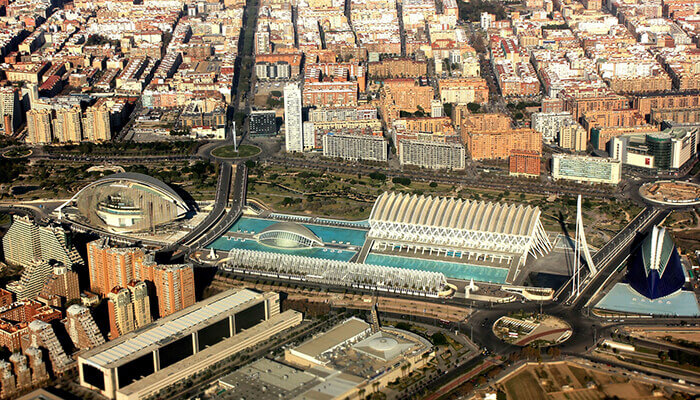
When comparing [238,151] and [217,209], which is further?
[238,151]

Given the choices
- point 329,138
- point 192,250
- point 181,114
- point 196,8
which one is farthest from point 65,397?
point 196,8

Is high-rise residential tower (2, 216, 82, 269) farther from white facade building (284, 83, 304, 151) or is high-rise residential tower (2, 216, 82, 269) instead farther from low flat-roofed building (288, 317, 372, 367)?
white facade building (284, 83, 304, 151)

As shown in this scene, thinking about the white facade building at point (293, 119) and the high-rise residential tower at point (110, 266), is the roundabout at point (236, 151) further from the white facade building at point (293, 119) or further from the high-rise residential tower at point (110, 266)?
the high-rise residential tower at point (110, 266)

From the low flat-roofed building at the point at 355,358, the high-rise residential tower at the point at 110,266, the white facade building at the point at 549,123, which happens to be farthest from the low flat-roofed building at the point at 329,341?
the white facade building at the point at 549,123

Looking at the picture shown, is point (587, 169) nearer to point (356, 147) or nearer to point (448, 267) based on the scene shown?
point (356, 147)

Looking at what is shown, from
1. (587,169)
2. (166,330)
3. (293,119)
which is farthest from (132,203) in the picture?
(587,169)
